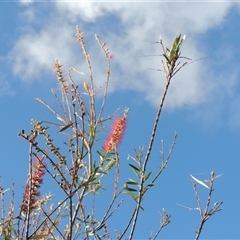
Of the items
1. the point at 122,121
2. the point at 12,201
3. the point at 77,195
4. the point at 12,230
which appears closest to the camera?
the point at 77,195

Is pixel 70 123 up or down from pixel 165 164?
up

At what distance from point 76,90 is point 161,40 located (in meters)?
0.47

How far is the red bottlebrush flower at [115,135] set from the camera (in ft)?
6.94

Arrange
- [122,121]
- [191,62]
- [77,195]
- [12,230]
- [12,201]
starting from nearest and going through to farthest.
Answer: [191,62], [77,195], [12,230], [122,121], [12,201]

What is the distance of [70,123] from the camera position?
1996 mm

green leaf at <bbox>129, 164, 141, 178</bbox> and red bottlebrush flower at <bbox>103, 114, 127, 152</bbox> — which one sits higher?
red bottlebrush flower at <bbox>103, 114, 127, 152</bbox>

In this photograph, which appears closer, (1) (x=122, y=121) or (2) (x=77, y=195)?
(2) (x=77, y=195)

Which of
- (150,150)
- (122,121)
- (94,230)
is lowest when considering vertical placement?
(94,230)

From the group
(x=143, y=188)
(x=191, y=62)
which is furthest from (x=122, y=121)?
(x=191, y=62)

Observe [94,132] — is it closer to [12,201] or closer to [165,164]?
[165,164]

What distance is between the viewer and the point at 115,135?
213 cm

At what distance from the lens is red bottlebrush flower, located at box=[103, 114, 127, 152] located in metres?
2.12

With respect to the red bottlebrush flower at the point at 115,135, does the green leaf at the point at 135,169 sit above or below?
below

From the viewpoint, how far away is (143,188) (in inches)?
73.7
